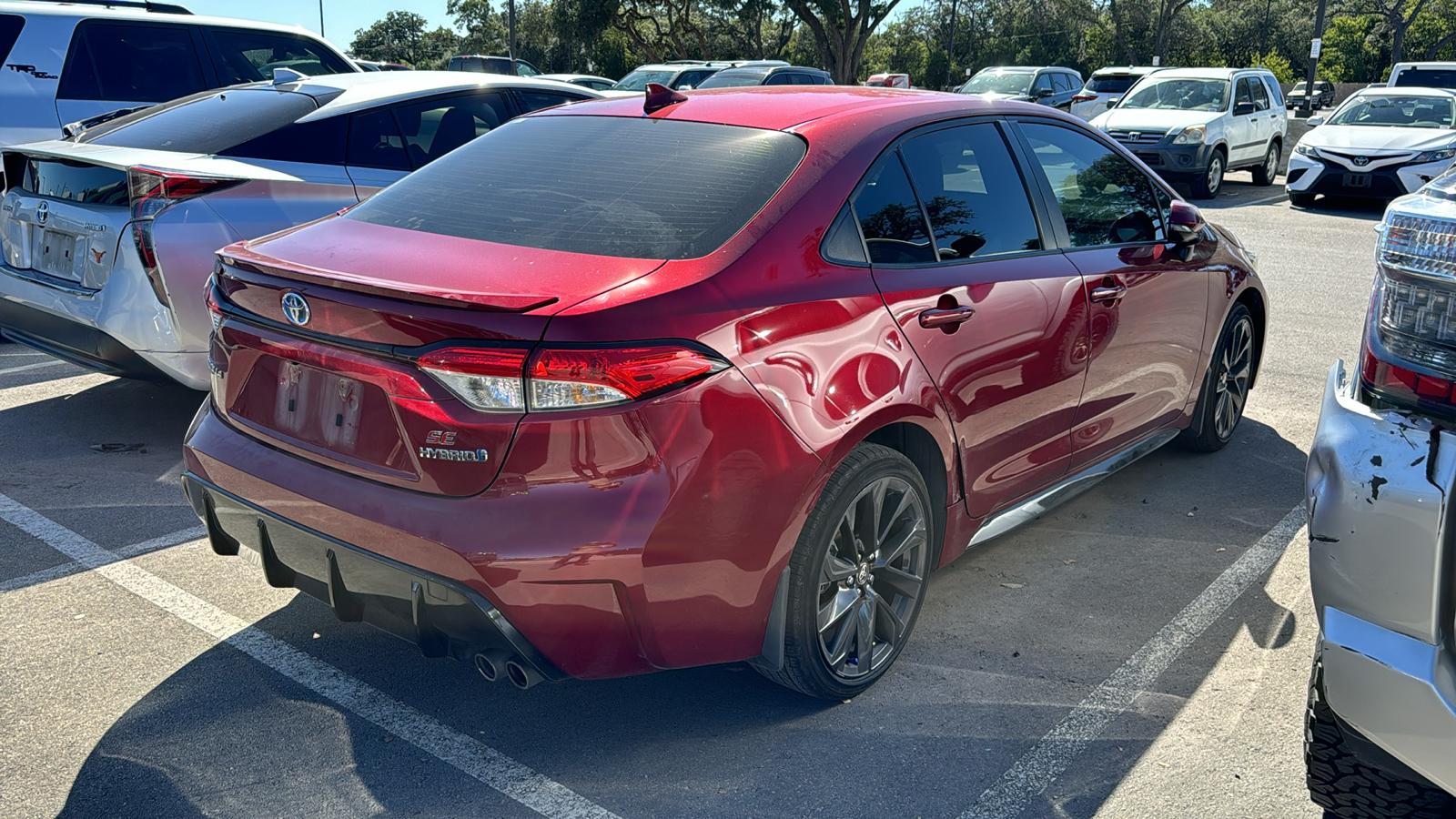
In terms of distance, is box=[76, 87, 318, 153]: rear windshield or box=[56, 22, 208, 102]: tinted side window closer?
box=[76, 87, 318, 153]: rear windshield

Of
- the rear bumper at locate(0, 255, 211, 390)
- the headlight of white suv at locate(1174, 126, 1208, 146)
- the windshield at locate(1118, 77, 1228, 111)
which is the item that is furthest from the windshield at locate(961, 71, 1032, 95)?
the rear bumper at locate(0, 255, 211, 390)

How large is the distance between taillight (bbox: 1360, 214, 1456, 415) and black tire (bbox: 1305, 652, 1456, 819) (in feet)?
1.93

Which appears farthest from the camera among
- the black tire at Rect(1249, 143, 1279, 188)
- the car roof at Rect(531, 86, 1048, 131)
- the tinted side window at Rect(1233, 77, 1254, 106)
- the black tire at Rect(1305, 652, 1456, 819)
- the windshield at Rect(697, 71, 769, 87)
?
the windshield at Rect(697, 71, 769, 87)

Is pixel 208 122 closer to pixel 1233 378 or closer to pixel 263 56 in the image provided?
pixel 263 56

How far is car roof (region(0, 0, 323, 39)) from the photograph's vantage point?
24.9 ft

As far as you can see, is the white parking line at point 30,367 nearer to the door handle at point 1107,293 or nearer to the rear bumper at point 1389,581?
the door handle at point 1107,293

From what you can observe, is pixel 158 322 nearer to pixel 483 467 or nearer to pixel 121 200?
pixel 121 200

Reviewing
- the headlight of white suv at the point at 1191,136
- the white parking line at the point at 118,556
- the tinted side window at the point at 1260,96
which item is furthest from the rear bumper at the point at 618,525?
the tinted side window at the point at 1260,96

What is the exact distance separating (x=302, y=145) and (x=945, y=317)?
349 centimetres

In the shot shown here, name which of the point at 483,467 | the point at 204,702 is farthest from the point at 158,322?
the point at 483,467

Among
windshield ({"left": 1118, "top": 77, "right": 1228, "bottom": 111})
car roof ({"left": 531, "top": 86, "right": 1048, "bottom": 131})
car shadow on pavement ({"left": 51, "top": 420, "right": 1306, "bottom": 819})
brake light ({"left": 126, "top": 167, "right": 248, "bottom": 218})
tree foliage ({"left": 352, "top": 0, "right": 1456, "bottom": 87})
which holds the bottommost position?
car shadow on pavement ({"left": 51, "top": 420, "right": 1306, "bottom": 819})

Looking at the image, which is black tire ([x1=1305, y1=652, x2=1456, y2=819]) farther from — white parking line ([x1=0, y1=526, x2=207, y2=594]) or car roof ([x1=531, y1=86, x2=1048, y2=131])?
white parking line ([x1=0, y1=526, x2=207, y2=594])

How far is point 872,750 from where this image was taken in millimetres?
3045

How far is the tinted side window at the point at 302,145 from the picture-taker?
5.36 metres
